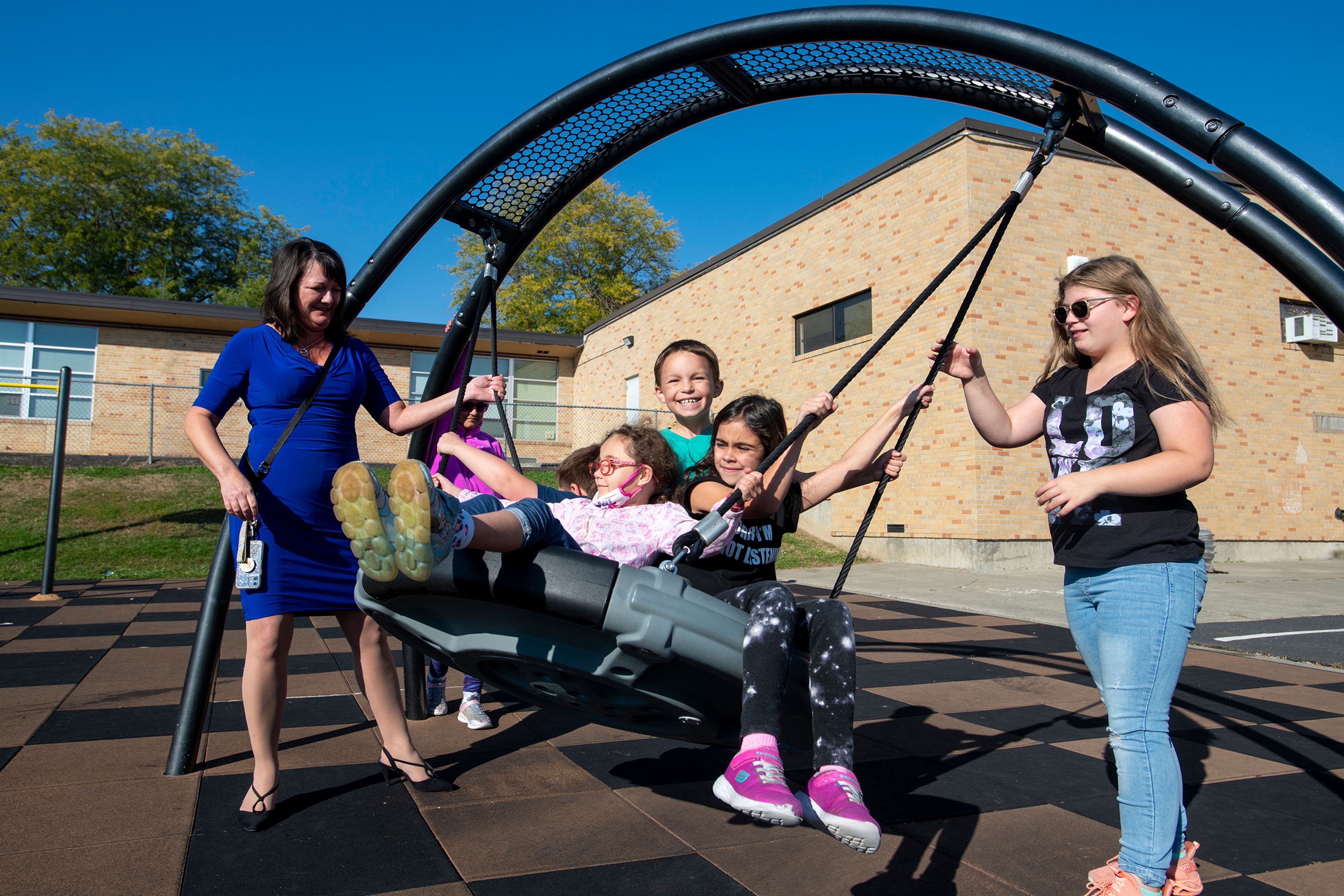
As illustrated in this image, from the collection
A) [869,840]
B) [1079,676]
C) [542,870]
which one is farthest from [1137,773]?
[1079,676]

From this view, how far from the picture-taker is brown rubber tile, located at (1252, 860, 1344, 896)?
2246mm

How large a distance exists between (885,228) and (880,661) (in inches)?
376

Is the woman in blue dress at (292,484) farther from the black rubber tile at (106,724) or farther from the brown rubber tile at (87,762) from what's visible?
the black rubber tile at (106,724)

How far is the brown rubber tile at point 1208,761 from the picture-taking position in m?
3.28

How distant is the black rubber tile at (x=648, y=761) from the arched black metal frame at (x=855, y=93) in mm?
1497

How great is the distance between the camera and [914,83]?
3.26 meters

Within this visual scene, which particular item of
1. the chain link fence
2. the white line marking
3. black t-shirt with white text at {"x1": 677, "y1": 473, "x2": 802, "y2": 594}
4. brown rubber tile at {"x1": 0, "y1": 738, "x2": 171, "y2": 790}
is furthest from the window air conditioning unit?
brown rubber tile at {"x1": 0, "y1": 738, "x2": 171, "y2": 790}

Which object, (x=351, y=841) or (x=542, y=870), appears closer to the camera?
(x=542, y=870)

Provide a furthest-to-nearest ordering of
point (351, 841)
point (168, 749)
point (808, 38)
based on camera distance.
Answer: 1. point (168, 749)
2. point (808, 38)
3. point (351, 841)

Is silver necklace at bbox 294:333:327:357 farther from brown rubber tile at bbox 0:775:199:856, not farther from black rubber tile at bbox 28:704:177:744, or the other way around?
black rubber tile at bbox 28:704:177:744

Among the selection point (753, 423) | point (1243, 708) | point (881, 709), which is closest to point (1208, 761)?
point (1243, 708)

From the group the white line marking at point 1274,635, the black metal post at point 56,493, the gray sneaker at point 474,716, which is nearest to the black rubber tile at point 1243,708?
the white line marking at point 1274,635

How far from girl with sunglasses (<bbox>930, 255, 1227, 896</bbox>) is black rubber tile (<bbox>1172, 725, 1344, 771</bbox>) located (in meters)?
1.72

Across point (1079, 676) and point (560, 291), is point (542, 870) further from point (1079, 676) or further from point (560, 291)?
point (560, 291)
